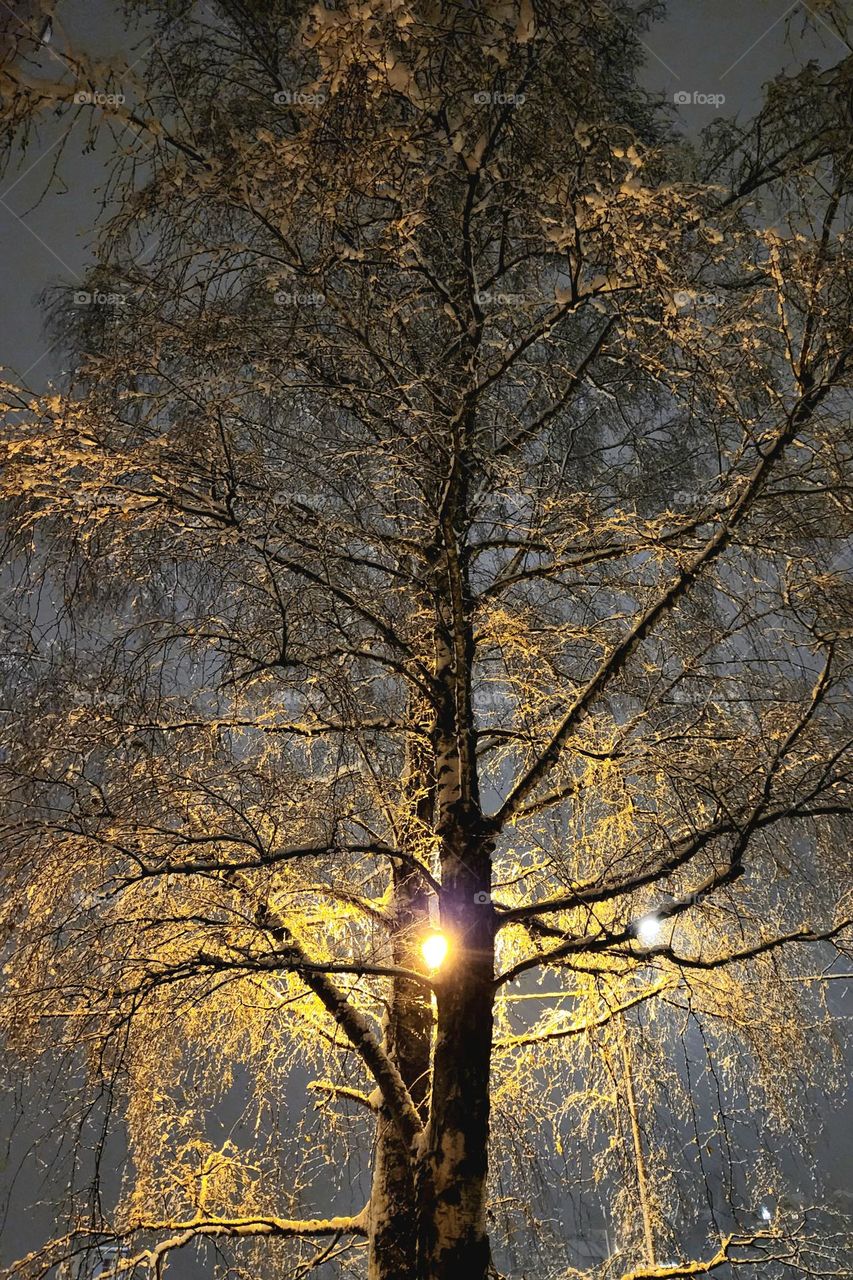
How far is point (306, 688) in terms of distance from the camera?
3344 mm

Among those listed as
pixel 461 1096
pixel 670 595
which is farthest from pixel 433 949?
pixel 670 595

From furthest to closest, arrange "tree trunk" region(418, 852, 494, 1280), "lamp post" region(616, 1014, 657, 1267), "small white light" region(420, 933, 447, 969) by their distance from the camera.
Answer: "lamp post" region(616, 1014, 657, 1267) → "small white light" region(420, 933, 447, 969) → "tree trunk" region(418, 852, 494, 1280)

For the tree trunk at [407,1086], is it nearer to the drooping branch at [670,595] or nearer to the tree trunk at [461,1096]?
the tree trunk at [461,1096]

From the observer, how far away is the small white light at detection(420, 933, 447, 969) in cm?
320

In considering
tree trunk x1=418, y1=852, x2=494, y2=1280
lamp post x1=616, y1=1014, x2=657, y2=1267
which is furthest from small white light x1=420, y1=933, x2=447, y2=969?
lamp post x1=616, y1=1014, x2=657, y2=1267

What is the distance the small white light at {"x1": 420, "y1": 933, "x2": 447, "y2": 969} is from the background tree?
97mm

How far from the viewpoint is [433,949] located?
3.31 m

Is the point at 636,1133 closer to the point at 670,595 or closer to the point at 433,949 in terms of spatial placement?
the point at 433,949

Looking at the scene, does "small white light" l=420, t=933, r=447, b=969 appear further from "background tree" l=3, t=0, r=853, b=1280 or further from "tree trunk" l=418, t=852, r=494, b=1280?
"tree trunk" l=418, t=852, r=494, b=1280

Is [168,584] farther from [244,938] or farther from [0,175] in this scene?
[0,175]

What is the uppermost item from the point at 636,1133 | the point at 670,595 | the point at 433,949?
the point at 670,595

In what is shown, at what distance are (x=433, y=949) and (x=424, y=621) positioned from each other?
4.61ft

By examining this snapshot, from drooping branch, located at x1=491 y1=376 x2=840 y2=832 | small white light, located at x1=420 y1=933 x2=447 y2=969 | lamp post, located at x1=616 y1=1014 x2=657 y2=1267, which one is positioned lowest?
lamp post, located at x1=616 y1=1014 x2=657 y2=1267

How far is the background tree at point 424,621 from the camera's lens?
6.88 feet
